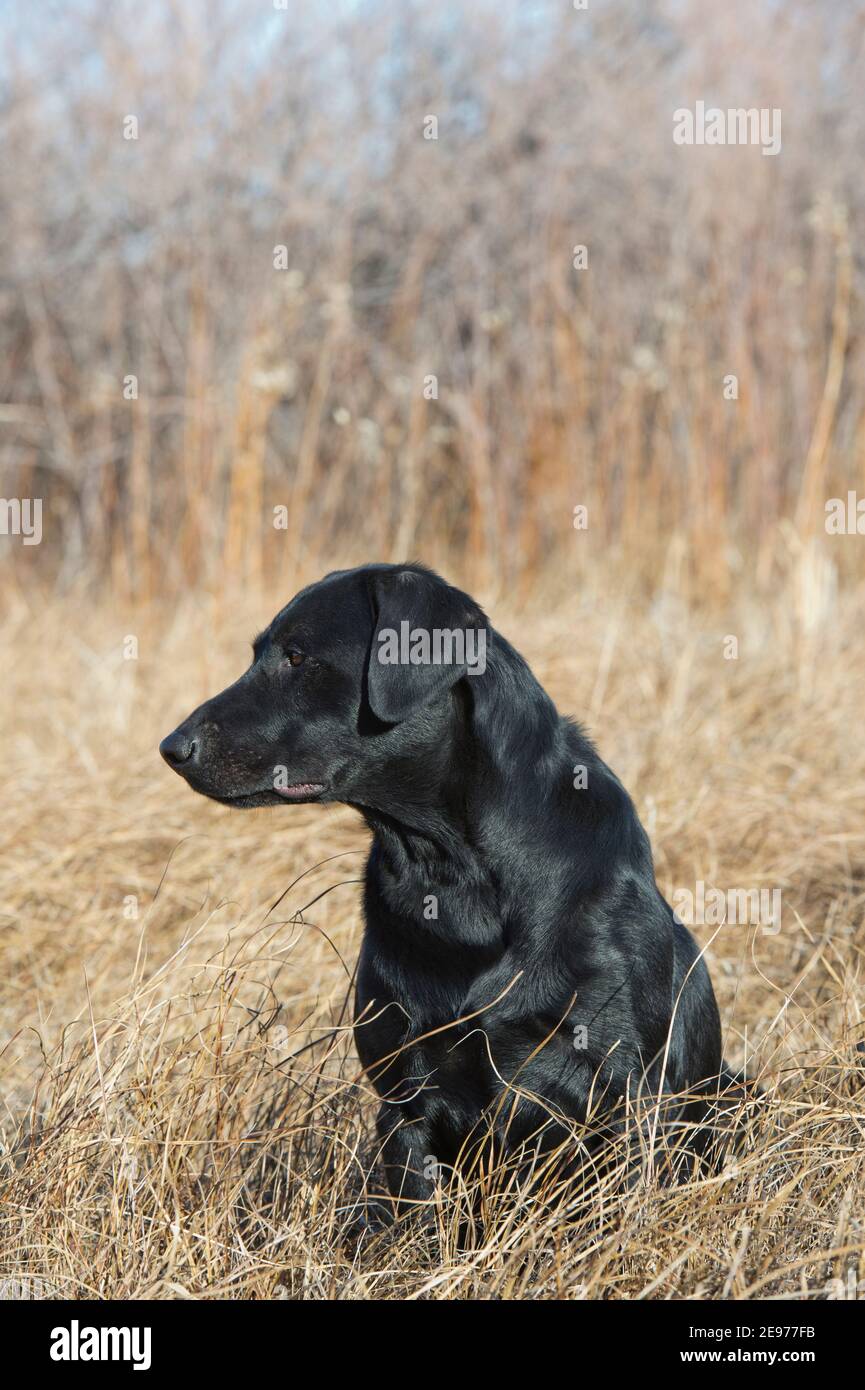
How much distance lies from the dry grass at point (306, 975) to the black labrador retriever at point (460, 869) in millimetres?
154

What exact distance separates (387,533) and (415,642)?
418cm

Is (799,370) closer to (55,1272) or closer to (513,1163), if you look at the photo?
(513,1163)

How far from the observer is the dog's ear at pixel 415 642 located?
84.5 inches

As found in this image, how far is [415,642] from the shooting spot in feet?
7.09

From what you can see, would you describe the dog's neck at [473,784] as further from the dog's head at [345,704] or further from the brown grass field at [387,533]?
the brown grass field at [387,533]

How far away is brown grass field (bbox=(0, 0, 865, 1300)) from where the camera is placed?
2.13 meters

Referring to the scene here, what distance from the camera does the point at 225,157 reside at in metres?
6.97

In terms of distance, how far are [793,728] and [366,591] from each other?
229cm

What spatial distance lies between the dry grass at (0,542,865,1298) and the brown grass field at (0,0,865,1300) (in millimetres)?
14
